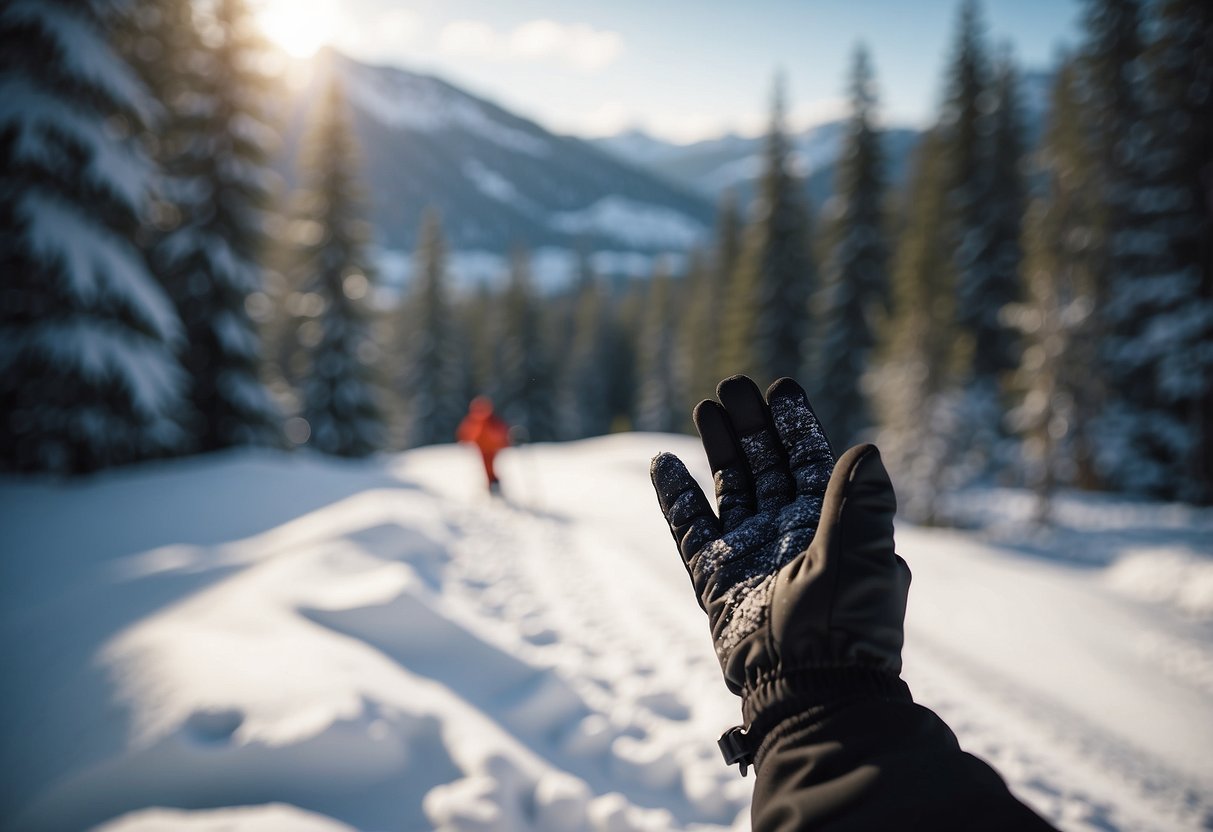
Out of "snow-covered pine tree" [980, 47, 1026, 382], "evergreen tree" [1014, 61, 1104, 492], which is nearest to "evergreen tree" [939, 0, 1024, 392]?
"snow-covered pine tree" [980, 47, 1026, 382]

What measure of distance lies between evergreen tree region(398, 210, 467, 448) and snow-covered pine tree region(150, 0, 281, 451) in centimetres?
1520

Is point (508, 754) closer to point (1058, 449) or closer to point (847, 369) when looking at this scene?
point (1058, 449)

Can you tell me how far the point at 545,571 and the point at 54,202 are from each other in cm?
914

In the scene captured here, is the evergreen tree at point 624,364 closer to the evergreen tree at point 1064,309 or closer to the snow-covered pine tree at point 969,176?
the snow-covered pine tree at point 969,176

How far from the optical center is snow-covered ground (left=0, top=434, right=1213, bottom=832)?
2.54 metres

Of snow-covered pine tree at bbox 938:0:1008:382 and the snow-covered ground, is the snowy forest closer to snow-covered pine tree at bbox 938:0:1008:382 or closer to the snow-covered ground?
snow-covered pine tree at bbox 938:0:1008:382

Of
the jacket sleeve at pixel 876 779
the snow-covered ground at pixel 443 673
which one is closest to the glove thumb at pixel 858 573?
the jacket sleeve at pixel 876 779

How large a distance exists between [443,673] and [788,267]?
19.9m

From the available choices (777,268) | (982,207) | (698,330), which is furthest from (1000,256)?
(698,330)

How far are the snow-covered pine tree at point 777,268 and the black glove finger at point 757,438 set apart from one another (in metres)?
18.2

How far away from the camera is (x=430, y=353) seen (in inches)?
1208

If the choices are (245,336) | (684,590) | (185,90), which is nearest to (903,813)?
(684,590)

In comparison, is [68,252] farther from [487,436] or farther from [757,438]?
[757,438]

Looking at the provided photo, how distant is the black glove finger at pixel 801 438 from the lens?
221cm
